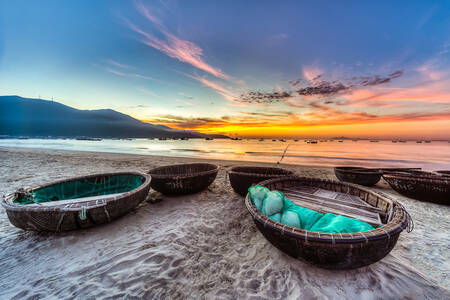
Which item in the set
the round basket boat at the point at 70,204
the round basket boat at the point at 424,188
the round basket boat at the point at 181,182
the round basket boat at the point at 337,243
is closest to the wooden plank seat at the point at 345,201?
the round basket boat at the point at 337,243

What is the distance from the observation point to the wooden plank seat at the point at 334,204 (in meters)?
2.94

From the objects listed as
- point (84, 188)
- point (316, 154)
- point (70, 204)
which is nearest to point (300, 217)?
point (70, 204)

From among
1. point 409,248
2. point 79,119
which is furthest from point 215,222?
point 79,119

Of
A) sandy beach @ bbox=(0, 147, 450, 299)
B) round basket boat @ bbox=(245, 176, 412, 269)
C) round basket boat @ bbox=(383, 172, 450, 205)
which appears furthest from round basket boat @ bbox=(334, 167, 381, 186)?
round basket boat @ bbox=(245, 176, 412, 269)

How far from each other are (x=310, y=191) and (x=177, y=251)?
358 cm

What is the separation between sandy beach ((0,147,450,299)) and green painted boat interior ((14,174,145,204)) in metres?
0.82

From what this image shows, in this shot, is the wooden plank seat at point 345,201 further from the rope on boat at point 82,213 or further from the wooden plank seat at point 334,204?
the rope on boat at point 82,213

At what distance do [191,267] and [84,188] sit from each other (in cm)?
453

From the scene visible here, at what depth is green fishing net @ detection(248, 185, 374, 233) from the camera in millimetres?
2389

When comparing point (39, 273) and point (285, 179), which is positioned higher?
point (285, 179)

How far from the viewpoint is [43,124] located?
5384 inches

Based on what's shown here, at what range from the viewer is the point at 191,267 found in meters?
2.72

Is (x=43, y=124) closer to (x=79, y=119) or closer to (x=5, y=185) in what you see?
(x=79, y=119)

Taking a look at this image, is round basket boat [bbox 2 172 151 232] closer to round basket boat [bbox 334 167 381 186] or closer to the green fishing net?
the green fishing net
